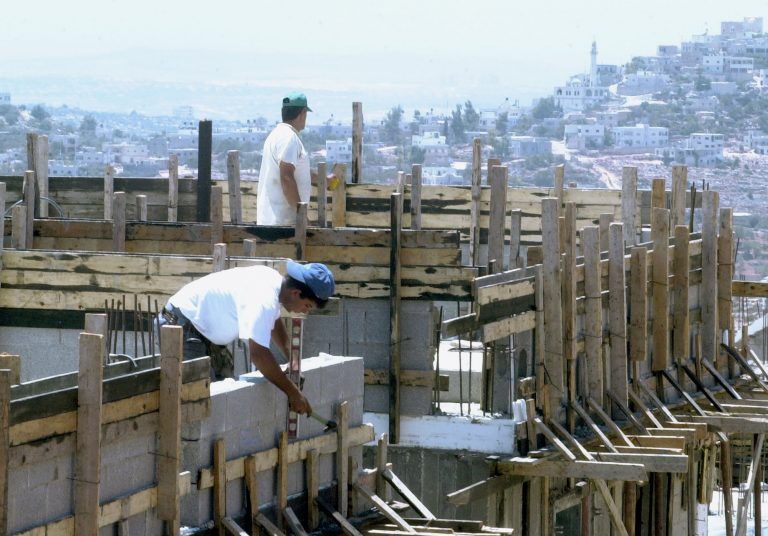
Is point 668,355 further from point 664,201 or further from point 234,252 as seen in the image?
point 234,252

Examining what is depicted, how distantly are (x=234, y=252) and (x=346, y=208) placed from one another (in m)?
5.82

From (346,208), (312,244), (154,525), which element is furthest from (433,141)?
(154,525)

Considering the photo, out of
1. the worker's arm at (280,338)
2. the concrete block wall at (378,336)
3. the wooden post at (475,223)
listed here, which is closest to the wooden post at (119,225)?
the concrete block wall at (378,336)

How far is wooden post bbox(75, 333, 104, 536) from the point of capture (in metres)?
8.80

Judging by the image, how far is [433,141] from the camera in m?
97.2

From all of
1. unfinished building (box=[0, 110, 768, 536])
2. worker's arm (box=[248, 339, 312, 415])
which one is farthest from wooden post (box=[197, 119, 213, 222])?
worker's arm (box=[248, 339, 312, 415])

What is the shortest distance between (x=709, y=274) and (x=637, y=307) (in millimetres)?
2172

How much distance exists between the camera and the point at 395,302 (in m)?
15.4

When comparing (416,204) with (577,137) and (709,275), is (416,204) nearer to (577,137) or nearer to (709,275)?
(709,275)

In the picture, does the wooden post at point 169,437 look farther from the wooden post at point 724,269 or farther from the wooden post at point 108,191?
the wooden post at point 724,269

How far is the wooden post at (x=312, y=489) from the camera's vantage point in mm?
11281

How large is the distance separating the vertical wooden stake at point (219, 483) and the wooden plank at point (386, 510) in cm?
141

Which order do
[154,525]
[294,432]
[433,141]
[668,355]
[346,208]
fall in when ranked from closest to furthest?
1. [154,525]
2. [294,432]
3. [668,355]
4. [346,208]
5. [433,141]

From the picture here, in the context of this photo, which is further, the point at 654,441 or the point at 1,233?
the point at 654,441
